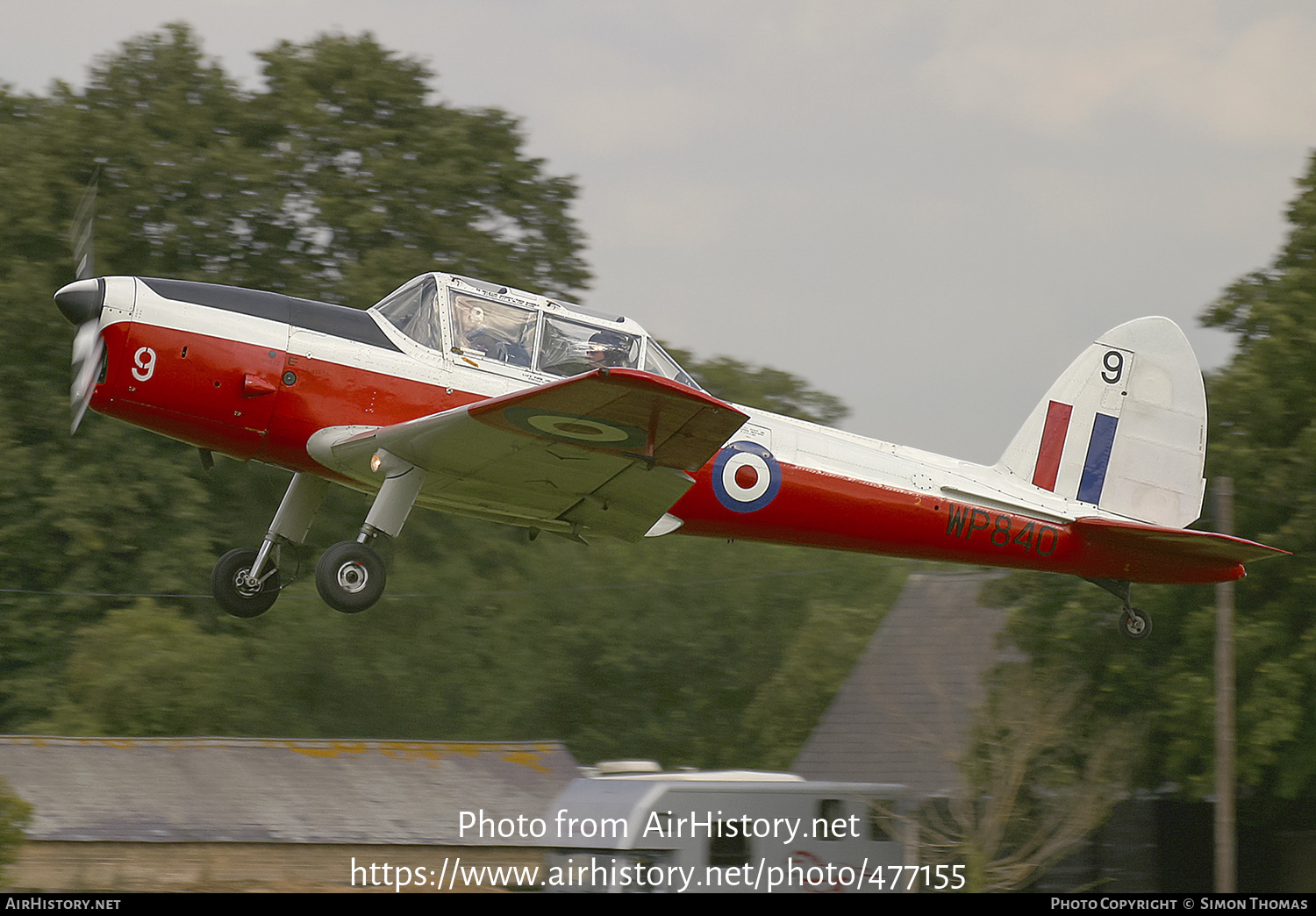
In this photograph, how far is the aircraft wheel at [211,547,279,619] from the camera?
1033 cm

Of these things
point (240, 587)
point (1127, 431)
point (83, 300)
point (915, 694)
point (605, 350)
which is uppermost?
point (1127, 431)

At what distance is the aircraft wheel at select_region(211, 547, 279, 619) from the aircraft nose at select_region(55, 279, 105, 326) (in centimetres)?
202

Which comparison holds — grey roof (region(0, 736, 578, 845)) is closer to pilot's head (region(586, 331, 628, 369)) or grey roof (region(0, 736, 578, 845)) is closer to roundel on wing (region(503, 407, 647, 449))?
pilot's head (region(586, 331, 628, 369))

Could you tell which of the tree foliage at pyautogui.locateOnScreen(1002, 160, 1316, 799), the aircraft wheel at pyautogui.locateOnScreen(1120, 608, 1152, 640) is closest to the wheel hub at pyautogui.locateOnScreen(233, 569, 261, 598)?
the aircraft wheel at pyautogui.locateOnScreen(1120, 608, 1152, 640)

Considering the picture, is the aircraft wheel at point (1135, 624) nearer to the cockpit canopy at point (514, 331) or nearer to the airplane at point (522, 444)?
the airplane at point (522, 444)

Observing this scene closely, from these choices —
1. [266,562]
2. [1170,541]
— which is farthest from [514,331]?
[1170,541]

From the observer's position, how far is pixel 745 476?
10.6 m

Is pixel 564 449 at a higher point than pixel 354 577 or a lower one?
higher

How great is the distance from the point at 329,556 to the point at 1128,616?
637cm

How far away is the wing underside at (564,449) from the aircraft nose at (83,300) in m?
1.60

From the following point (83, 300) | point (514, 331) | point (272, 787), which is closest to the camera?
point (83, 300)

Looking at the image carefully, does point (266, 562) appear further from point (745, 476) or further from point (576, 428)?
point (745, 476)

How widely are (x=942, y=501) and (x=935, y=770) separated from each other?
6841 millimetres
